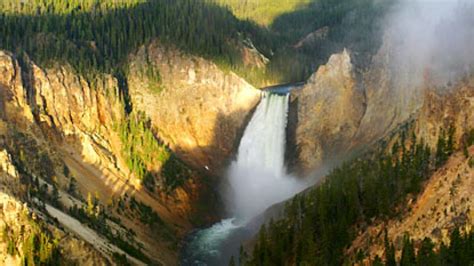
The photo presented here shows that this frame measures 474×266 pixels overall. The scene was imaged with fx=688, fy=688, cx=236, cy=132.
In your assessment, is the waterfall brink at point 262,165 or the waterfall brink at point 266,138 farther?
the waterfall brink at point 266,138

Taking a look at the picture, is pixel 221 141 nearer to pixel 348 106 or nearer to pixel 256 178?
pixel 256 178

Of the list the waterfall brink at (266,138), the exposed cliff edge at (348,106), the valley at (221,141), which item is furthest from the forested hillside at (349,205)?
A: the waterfall brink at (266,138)

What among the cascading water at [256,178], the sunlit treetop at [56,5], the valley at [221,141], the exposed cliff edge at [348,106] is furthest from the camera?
the sunlit treetop at [56,5]

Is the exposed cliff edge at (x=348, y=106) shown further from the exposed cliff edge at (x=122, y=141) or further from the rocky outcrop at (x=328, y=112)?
the exposed cliff edge at (x=122, y=141)

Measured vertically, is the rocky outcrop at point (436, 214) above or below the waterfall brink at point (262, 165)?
below

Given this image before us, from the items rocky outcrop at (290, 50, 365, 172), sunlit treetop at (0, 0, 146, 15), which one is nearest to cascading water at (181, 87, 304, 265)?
rocky outcrop at (290, 50, 365, 172)

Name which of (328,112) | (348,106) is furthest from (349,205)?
(328,112)
